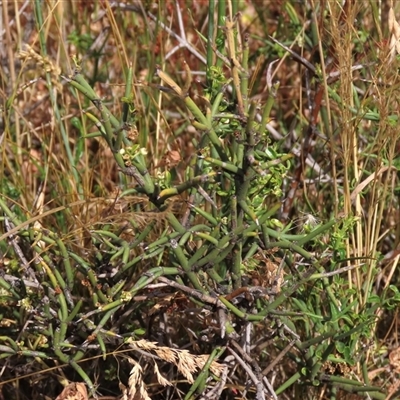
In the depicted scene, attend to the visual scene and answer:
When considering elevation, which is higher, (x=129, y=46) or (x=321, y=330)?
(x=129, y=46)

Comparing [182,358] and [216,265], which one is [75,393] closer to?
[182,358]

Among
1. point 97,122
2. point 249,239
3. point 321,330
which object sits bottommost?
point 321,330

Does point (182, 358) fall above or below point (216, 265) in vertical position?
below

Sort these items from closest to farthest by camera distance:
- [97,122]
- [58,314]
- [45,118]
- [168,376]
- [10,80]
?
[97,122]
[58,314]
[168,376]
[10,80]
[45,118]

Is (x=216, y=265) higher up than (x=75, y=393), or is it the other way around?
(x=216, y=265)

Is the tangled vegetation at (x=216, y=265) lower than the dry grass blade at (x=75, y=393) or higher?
higher

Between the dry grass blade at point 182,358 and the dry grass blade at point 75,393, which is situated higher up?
the dry grass blade at point 182,358

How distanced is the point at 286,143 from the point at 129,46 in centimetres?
53

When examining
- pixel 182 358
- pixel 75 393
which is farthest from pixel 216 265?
pixel 75 393

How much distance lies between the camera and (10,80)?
165 cm

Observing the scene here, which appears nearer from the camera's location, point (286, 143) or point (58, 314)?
point (58, 314)

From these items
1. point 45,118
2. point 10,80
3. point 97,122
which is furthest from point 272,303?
point 45,118

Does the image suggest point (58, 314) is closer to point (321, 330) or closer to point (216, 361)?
point (216, 361)

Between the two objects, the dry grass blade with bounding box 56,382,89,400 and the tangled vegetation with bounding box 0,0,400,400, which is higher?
the tangled vegetation with bounding box 0,0,400,400
